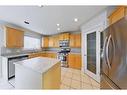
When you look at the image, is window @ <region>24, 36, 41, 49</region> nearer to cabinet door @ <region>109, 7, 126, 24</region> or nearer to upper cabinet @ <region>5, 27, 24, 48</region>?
upper cabinet @ <region>5, 27, 24, 48</region>

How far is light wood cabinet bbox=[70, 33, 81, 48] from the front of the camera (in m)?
7.09

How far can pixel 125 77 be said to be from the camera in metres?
1.38

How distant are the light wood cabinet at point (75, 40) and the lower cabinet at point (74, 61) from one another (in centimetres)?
59

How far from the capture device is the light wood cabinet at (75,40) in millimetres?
7086

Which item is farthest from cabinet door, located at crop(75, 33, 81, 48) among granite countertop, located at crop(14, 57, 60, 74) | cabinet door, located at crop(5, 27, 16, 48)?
granite countertop, located at crop(14, 57, 60, 74)

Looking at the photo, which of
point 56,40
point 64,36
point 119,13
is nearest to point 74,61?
point 64,36

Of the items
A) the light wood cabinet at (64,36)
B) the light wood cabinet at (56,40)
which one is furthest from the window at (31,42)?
the light wood cabinet at (64,36)

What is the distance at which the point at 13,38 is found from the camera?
485 centimetres

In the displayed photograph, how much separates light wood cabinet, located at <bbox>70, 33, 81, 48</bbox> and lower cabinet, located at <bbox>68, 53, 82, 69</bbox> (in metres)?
0.59

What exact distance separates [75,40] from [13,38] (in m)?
3.54

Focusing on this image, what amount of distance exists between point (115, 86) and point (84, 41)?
3.95 m

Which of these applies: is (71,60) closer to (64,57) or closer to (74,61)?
(74,61)
